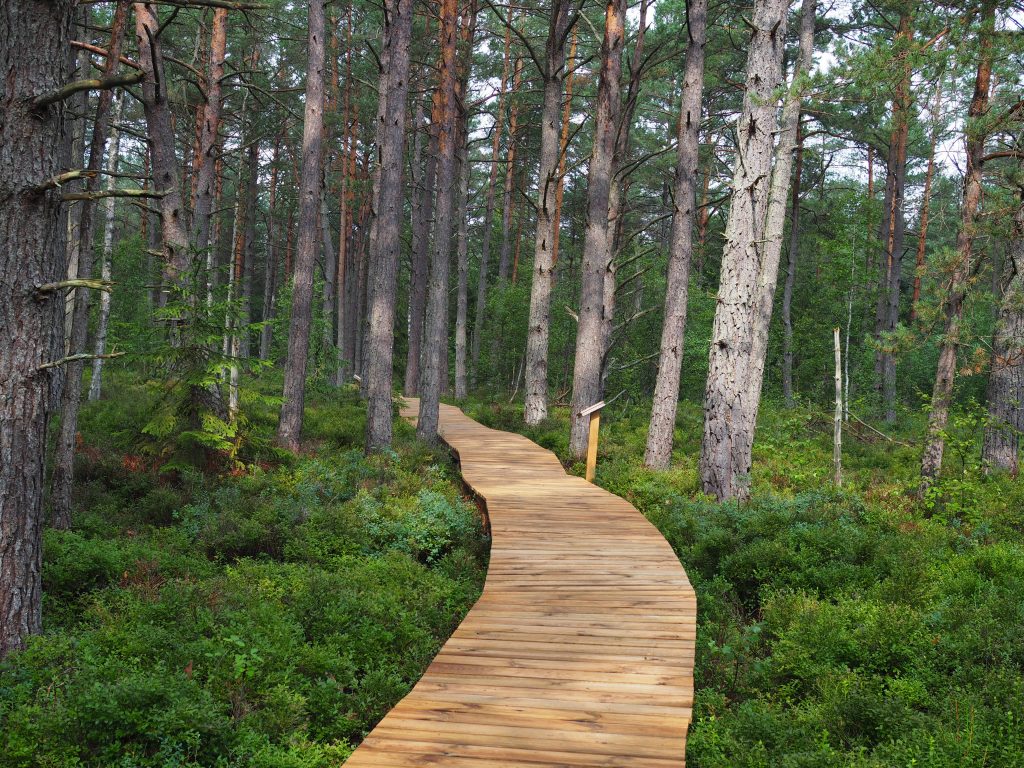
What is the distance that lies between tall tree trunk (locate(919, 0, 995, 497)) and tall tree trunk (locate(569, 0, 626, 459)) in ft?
20.1

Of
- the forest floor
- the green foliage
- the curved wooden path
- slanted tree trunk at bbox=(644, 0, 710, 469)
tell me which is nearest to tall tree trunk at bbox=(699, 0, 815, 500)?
the forest floor

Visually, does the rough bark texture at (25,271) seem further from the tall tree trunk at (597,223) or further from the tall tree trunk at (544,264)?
the tall tree trunk at (544,264)

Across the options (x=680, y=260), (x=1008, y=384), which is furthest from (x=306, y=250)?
(x=1008, y=384)

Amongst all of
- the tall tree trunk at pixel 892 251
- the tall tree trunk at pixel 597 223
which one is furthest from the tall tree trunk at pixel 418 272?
the tall tree trunk at pixel 892 251

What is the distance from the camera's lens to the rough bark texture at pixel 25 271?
4625 millimetres

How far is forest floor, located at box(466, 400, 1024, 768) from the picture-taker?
14.7ft

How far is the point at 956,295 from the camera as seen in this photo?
446 inches

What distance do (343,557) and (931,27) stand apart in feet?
36.3

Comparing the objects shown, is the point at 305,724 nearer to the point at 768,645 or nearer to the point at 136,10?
the point at 768,645

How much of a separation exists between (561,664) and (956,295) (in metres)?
10.3

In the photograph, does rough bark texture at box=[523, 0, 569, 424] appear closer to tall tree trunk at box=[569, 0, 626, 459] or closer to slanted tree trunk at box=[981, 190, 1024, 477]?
tall tree trunk at box=[569, 0, 626, 459]

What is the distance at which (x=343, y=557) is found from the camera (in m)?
7.89

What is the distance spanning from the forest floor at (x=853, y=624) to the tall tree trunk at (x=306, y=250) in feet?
23.7

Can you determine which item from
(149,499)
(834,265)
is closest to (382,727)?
(149,499)
